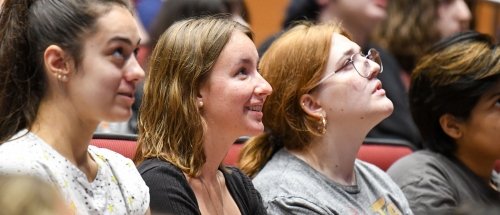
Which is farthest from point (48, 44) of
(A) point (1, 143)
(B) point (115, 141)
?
(B) point (115, 141)

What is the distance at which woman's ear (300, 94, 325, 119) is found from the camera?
7.27ft

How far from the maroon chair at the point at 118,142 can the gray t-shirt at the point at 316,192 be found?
0.97 feet

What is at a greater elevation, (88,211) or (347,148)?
(88,211)

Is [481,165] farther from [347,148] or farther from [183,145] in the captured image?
[183,145]

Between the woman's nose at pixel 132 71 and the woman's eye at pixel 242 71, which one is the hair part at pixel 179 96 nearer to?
the woman's eye at pixel 242 71

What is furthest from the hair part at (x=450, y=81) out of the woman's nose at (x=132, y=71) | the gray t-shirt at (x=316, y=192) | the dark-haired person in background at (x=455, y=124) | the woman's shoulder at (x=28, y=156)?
the woman's shoulder at (x=28, y=156)

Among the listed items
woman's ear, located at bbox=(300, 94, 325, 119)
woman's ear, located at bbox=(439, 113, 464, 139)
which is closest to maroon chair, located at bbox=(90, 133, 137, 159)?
woman's ear, located at bbox=(300, 94, 325, 119)

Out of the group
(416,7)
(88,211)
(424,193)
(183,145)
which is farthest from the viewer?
(416,7)

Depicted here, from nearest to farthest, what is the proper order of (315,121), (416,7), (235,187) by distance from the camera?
(235,187) → (315,121) → (416,7)

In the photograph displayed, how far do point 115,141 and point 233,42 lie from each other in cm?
40

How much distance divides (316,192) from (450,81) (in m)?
0.58

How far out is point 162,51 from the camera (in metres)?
1.94

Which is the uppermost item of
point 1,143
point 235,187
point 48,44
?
point 48,44

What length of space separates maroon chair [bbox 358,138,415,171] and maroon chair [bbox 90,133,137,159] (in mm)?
744
